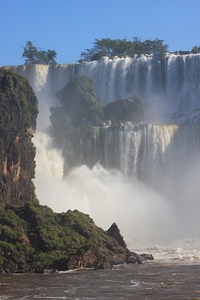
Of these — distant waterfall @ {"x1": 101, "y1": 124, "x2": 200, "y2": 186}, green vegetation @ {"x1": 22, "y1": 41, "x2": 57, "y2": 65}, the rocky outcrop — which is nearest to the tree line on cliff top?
green vegetation @ {"x1": 22, "y1": 41, "x2": 57, "y2": 65}

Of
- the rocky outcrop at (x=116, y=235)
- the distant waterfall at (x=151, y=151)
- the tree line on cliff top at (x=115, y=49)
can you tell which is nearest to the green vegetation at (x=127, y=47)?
the tree line on cliff top at (x=115, y=49)

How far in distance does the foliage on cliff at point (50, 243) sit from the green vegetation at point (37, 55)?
60.5 m

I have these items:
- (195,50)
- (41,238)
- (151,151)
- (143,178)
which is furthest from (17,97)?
(195,50)

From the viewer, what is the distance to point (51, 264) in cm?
3266

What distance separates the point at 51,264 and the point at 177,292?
1004 centimetres

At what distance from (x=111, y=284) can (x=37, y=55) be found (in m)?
74.6

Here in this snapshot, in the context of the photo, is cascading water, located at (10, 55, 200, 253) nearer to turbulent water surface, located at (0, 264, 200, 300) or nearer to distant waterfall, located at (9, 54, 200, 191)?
distant waterfall, located at (9, 54, 200, 191)

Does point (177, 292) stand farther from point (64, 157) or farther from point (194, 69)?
point (194, 69)

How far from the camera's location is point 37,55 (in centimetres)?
9806

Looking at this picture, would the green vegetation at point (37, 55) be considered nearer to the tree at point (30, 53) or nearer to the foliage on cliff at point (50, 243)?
the tree at point (30, 53)

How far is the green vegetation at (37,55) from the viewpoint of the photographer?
315 feet

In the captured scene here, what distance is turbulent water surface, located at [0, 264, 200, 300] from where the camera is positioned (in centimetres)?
2422

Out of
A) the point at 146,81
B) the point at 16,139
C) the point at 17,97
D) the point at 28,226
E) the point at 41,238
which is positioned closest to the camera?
the point at 41,238

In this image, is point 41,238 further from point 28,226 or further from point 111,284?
point 111,284
